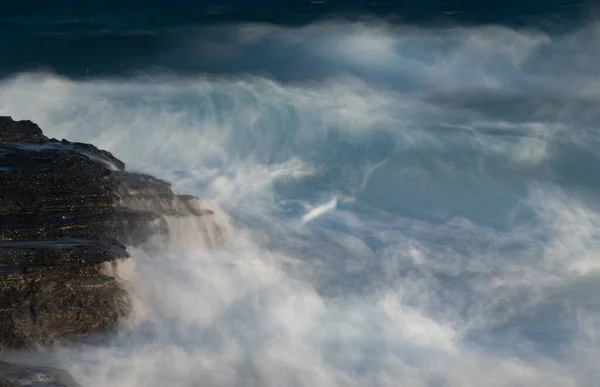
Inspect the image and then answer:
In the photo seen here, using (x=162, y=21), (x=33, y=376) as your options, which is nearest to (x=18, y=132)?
(x=33, y=376)

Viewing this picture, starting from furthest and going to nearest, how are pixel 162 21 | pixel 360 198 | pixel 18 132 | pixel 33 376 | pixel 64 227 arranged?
pixel 162 21 → pixel 360 198 → pixel 18 132 → pixel 64 227 → pixel 33 376

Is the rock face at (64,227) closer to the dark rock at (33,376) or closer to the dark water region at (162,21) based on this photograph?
the dark rock at (33,376)

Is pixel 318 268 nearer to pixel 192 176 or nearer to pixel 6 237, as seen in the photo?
pixel 6 237

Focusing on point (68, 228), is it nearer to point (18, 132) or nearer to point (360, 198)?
point (18, 132)

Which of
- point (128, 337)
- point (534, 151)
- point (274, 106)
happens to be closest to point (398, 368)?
point (128, 337)

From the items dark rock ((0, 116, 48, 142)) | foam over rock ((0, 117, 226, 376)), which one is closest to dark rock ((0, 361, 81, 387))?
foam over rock ((0, 117, 226, 376))
